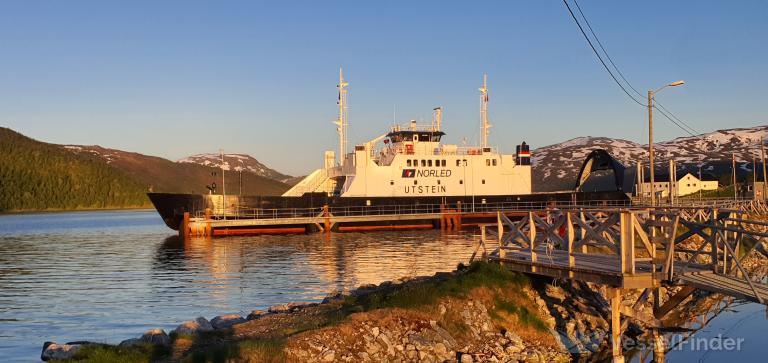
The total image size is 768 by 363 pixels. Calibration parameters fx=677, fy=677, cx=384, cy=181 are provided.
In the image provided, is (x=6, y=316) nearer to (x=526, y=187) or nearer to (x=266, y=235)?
(x=266, y=235)

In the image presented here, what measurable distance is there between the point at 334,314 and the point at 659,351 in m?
7.07

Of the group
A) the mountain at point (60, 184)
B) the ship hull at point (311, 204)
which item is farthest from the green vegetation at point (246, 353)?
the mountain at point (60, 184)

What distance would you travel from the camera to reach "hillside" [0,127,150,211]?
164m

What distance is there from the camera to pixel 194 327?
49.2 feet

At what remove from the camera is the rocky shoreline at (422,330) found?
11.6 m

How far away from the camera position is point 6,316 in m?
19.9

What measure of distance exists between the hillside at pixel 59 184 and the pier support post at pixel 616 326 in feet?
556

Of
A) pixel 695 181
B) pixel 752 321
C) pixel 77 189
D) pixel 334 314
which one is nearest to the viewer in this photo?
pixel 334 314

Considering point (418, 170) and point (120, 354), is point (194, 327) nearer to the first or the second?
point (120, 354)

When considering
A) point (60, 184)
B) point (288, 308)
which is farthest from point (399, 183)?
point (60, 184)

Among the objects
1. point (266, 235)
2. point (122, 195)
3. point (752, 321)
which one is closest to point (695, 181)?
point (266, 235)

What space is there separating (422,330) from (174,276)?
1891 cm

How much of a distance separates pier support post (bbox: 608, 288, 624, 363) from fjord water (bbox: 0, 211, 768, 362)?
2226 mm

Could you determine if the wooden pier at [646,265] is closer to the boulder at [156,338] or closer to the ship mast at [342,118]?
the boulder at [156,338]
